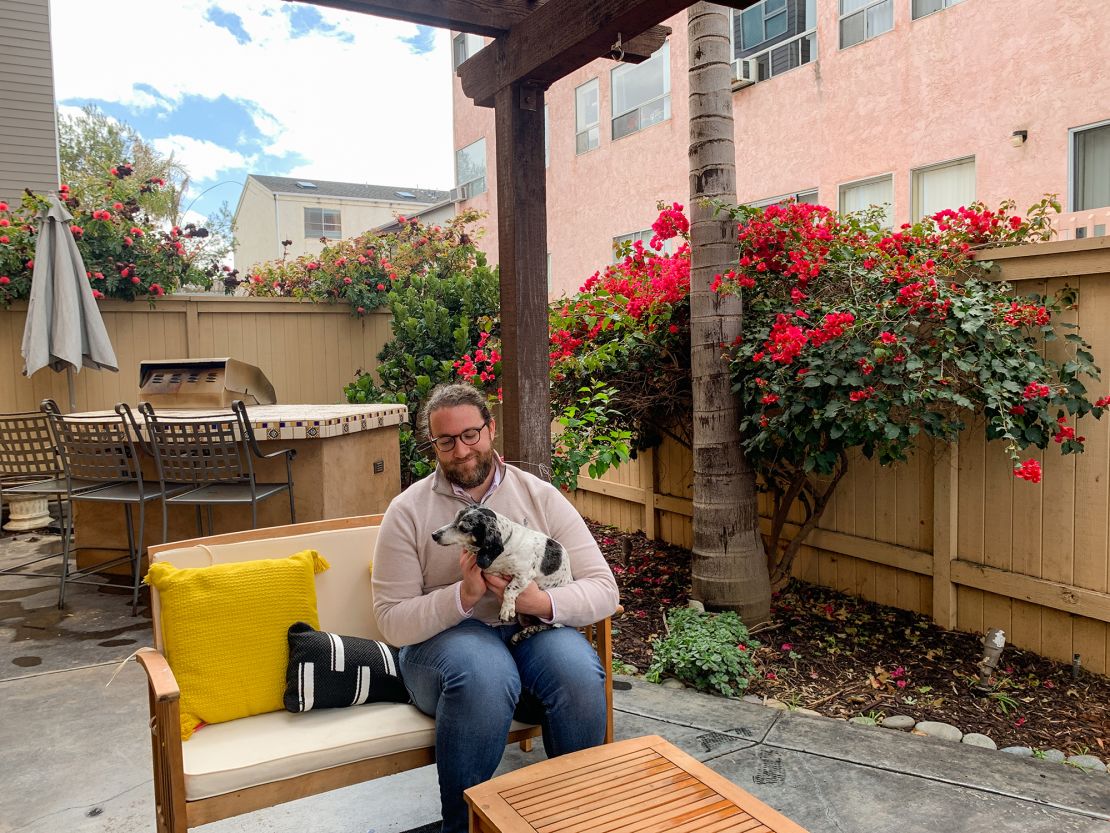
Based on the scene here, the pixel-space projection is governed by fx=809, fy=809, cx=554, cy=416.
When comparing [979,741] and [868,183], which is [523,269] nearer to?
[979,741]

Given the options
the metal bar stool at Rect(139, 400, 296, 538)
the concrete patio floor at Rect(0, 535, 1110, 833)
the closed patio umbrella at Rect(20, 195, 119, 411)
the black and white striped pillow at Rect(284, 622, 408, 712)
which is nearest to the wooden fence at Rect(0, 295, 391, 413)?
the closed patio umbrella at Rect(20, 195, 119, 411)

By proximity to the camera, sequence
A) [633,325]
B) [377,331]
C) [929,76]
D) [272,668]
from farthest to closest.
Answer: [377,331] < [929,76] < [633,325] < [272,668]

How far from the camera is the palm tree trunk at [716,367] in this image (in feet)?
12.9

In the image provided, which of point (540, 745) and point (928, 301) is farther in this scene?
point (928, 301)

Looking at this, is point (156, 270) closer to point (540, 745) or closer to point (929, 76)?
point (540, 745)

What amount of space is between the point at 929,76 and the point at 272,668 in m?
8.08

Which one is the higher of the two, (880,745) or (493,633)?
(493,633)

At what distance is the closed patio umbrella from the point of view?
223 inches

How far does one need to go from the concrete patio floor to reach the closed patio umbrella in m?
3.01

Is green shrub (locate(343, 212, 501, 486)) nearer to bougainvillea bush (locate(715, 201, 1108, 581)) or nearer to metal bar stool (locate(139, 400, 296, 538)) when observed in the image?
metal bar stool (locate(139, 400, 296, 538))

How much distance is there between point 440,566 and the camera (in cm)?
216

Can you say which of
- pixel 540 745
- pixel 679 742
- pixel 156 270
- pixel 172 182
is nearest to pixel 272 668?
pixel 540 745

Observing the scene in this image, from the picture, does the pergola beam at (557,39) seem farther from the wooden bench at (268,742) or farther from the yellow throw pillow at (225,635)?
the yellow throw pillow at (225,635)

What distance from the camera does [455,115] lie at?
1612 cm
